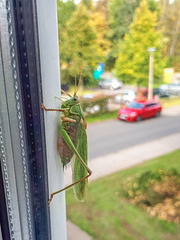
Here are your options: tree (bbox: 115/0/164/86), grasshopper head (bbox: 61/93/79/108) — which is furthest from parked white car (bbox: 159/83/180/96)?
grasshopper head (bbox: 61/93/79/108)

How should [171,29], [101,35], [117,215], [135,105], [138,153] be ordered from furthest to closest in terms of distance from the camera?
[138,153], [117,215], [135,105], [171,29], [101,35]

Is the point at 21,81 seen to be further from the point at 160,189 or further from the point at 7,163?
the point at 160,189

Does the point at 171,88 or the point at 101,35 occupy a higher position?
the point at 101,35

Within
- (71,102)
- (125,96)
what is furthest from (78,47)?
(125,96)

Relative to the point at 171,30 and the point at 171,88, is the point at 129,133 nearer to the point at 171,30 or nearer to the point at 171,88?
the point at 171,88

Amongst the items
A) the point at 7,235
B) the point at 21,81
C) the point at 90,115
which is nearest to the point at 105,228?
the point at 90,115

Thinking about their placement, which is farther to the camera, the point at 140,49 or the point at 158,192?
the point at 158,192

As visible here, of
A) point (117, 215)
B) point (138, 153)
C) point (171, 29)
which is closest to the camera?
point (171, 29)

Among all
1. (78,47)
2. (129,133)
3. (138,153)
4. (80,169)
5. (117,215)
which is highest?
(78,47)
